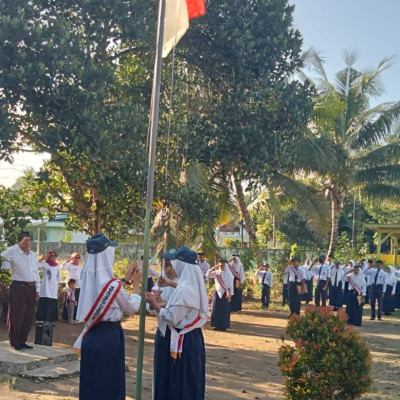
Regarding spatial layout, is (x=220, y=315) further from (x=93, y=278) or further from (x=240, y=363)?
(x=93, y=278)

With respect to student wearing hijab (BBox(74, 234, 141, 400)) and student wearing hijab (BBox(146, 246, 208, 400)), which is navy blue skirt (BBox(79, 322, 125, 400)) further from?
student wearing hijab (BBox(146, 246, 208, 400))

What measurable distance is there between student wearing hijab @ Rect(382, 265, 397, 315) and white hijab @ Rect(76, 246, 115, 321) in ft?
52.6

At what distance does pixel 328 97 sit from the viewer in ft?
76.4

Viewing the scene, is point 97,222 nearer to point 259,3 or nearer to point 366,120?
point 259,3

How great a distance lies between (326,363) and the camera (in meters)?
6.40

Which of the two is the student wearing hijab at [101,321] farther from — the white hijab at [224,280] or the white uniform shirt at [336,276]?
the white uniform shirt at [336,276]

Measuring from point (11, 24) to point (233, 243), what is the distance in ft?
60.1

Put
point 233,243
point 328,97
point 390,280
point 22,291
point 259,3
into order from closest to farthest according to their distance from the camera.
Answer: point 22,291 → point 259,3 → point 390,280 → point 328,97 → point 233,243

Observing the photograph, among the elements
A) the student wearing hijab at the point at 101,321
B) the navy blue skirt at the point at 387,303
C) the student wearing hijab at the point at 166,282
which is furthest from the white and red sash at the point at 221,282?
the student wearing hijab at the point at 101,321

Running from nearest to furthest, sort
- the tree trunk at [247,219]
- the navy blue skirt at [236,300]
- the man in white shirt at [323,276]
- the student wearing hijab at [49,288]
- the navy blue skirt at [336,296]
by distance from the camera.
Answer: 1. the student wearing hijab at [49,288]
2. the navy blue skirt at [236,300]
3. the navy blue skirt at [336,296]
4. the man in white shirt at [323,276]
5. the tree trunk at [247,219]

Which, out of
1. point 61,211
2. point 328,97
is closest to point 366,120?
point 328,97

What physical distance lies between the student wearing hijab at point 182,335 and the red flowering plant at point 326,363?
1312mm

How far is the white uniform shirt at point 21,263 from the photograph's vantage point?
9320mm

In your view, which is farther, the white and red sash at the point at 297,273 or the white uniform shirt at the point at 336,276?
the white uniform shirt at the point at 336,276
